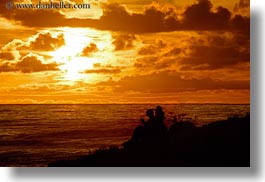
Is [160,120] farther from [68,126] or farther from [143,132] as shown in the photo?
[68,126]

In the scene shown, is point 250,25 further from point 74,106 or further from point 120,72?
point 74,106

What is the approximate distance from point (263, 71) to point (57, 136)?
1.32 meters

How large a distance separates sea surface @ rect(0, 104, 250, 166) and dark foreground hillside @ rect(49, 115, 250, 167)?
0.17ft

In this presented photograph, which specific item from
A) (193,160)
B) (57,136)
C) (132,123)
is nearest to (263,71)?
(193,160)

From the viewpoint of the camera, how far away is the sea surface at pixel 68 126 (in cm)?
257

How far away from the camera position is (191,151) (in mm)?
2580

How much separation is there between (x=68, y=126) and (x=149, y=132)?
19.6 inches

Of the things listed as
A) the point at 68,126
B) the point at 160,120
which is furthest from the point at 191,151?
the point at 68,126

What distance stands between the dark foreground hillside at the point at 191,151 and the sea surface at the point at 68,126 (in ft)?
0.17

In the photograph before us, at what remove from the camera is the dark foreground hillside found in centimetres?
256

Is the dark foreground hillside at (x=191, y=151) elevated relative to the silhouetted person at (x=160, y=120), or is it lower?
lower

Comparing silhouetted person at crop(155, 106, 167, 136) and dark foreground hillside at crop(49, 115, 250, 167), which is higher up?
silhouetted person at crop(155, 106, 167, 136)

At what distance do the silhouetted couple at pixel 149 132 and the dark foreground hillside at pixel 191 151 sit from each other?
1cm

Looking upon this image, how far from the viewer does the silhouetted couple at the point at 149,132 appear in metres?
2.59
